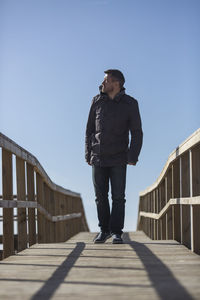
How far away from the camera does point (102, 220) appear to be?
536 centimetres

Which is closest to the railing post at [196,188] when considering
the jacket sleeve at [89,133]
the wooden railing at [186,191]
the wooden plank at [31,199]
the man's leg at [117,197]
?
the wooden railing at [186,191]

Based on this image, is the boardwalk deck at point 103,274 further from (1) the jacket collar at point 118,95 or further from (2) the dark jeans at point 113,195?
(1) the jacket collar at point 118,95

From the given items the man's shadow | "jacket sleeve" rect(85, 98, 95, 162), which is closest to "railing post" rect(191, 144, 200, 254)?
the man's shadow

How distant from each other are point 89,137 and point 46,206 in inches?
88.1

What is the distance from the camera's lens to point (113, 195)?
5219 millimetres

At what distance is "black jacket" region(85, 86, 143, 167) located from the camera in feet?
16.7

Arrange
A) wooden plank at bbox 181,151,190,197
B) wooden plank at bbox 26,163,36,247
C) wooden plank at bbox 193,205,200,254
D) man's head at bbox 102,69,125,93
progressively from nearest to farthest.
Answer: wooden plank at bbox 193,205,200,254 → wooden plank at bbox 181,151,190,197 → man's head at bbox 102,69,125,93 → wooden plank at bbox 26,163,36,247

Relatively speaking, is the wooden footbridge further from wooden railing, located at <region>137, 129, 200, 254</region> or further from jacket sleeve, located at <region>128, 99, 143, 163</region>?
jacket sleeve, located at <region>128, 99, 143, 163</region>

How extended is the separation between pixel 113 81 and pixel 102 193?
1176mm

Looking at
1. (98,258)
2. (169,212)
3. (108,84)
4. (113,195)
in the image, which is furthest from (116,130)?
(169,212)

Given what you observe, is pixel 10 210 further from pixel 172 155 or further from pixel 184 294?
pixel 184 294

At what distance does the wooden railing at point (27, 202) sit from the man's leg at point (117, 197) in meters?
0.90

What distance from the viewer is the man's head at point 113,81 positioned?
5.16 meters

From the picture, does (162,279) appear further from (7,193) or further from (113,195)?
(113,195)
